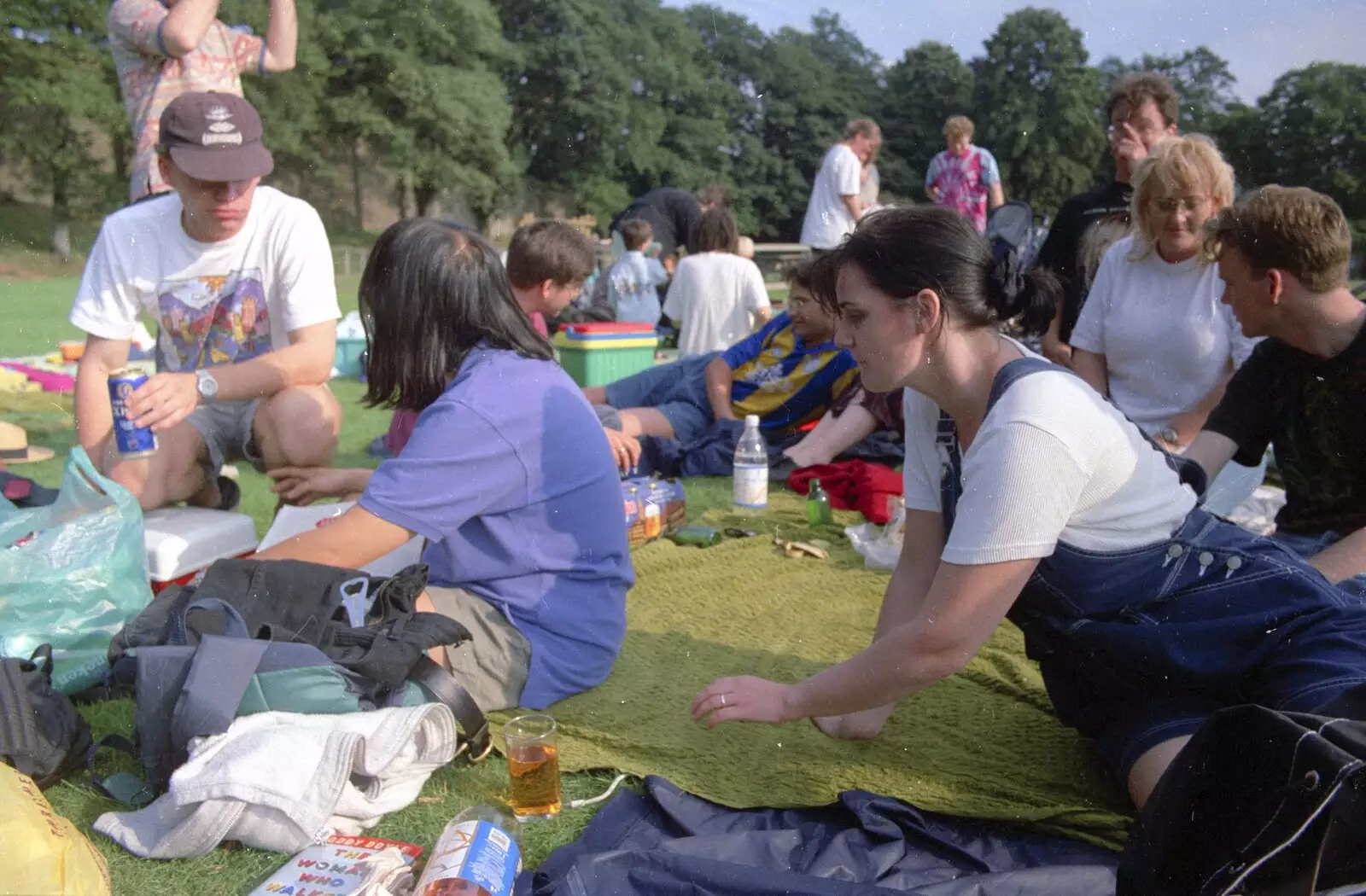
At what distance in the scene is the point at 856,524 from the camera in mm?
4371

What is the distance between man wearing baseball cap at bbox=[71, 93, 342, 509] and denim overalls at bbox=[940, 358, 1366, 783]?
2483mm

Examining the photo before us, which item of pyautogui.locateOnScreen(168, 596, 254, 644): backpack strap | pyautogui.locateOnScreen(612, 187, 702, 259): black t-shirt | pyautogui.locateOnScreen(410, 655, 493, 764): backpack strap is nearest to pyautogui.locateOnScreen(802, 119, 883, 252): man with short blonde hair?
pyautogui.locateOnScreen(612, 187, 702, 259): black t-shirt

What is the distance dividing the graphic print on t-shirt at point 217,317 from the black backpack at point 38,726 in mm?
1573

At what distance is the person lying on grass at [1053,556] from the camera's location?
1850 millimetres

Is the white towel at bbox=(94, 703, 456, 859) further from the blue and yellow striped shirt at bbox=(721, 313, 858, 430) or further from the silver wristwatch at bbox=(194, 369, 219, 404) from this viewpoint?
the blue and yellow striped shirt at bbox=(721, 313, 858, 430)

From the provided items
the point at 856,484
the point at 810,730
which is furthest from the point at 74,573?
the point at 856,484

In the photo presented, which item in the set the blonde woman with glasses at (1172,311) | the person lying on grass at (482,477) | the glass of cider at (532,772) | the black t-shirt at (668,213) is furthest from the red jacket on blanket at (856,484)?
the black t-shirt at (668,213)

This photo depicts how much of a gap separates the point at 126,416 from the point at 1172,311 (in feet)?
11.5

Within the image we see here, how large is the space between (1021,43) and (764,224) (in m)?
10.5

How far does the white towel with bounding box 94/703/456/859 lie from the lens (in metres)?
1.96

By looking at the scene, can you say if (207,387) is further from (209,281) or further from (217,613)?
(217,613)

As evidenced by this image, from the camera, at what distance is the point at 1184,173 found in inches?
145

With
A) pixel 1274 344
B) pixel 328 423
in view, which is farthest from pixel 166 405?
pixel 1274 344

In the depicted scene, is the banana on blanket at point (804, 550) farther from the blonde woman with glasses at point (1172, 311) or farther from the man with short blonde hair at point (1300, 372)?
the man with short blonde hair at point (1300, 372)
